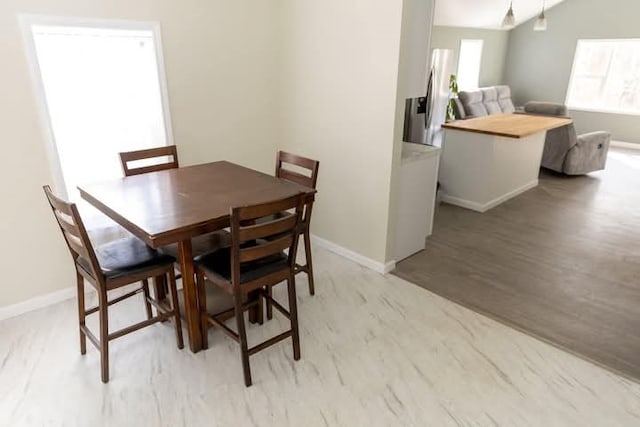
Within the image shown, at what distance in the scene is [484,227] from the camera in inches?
168

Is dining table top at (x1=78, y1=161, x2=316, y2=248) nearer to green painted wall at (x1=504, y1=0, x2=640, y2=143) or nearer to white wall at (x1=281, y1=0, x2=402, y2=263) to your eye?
white wall at (x1=281, y1=0, x2=402, y2=263)

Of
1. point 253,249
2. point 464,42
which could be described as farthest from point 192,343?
point 464,42

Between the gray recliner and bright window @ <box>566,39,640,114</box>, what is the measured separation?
2746 millimetres

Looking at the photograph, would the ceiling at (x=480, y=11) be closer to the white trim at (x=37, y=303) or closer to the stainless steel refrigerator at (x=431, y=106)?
the stainless steel refrigerator at (x=431, y=106)

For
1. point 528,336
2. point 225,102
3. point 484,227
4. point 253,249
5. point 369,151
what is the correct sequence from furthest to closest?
point 484,227 < point 225,102 < point 369,151 < point 528,336 < point 253,249

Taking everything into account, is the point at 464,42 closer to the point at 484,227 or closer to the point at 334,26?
the point at 484,227

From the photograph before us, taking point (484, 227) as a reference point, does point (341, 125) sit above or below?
above

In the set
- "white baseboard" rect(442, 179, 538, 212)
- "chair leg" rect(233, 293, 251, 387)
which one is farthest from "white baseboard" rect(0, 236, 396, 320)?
"white baseboard" rect(442, 179, 538, 212)

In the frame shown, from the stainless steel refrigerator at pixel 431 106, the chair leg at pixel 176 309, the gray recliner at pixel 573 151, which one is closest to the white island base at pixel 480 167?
the stainless steel refrigerator at pixel 431 106

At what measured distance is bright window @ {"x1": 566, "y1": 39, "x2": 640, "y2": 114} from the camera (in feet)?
25.8

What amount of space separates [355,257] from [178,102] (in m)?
1.87

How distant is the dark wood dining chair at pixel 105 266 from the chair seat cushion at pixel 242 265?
8.0 inches

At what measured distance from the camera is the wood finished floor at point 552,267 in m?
2.62

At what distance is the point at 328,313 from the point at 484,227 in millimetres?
2274
